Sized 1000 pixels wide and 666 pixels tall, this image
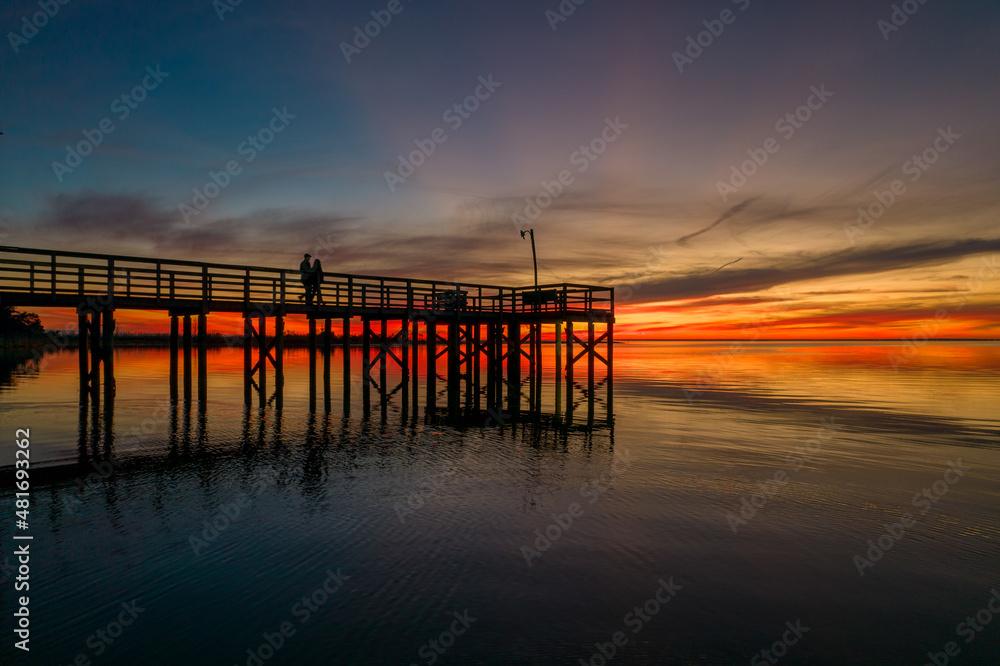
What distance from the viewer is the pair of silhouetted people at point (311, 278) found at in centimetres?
2405

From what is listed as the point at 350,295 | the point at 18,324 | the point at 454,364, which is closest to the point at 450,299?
the point at 454,364

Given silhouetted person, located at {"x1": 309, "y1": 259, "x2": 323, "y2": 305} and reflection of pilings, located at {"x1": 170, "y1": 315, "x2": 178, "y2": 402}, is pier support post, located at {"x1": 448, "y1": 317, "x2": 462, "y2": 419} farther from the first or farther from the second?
reflection of pilings, located at {"x1": 170, "y1": 315, "x2": 178, "y2": 402}

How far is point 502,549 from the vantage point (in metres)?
8.56

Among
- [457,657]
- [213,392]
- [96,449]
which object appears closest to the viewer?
[457,657]

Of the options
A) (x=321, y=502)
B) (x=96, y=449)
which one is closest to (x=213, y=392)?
(x=96, y=449)

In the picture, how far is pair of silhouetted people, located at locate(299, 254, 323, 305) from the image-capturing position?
78.9 feet

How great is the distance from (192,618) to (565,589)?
4519 millimetres

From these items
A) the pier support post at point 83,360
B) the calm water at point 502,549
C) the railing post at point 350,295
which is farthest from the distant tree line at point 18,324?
the calm water at point 502,549

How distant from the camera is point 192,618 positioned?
6.28m

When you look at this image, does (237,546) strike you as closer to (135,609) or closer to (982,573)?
(135,609)

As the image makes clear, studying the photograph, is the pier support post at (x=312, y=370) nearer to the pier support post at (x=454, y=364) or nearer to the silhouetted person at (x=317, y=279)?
the silhouetted person at (x=317, y=279)

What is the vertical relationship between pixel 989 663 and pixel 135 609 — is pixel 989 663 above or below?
below

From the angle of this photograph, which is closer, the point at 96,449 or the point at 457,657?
the point at 457,657

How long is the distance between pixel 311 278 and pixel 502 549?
1899cm
